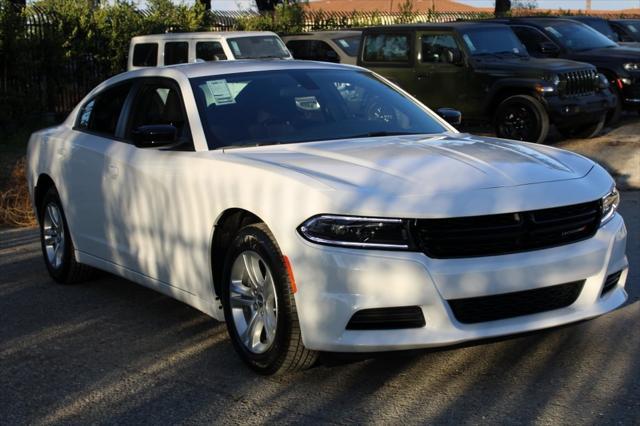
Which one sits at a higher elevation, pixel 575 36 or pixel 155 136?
pixel 575 36

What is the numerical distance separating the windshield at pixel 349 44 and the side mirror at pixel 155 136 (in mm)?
13020

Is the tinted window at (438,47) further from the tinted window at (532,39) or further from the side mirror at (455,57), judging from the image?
the tinted window at (532,39)

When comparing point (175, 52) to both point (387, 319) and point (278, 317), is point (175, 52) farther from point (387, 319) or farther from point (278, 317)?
point (387, 319)

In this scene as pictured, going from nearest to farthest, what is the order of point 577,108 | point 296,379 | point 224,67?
1. point 296,379
2. point 224,67
3. point 577,108

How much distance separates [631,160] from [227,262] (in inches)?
358

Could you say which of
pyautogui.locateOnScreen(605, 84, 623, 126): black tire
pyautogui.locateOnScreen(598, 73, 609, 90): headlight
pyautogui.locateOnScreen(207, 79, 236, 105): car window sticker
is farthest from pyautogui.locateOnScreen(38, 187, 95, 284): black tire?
pyautogui.locateOnScreen(605, 84, 623, 126): black tire

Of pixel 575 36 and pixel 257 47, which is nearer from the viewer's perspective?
pixel 257 47

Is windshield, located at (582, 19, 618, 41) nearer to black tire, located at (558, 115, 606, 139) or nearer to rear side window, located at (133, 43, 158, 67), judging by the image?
black tire, located at (558, 115, 606, 139)

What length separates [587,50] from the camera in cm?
1756

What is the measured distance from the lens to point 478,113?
15195 millimetres

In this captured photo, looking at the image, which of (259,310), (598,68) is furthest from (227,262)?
(598,68)

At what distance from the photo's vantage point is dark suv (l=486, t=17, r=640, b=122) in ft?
55.4

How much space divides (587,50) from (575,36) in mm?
506

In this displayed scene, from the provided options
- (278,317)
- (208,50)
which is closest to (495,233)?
(278,317)
